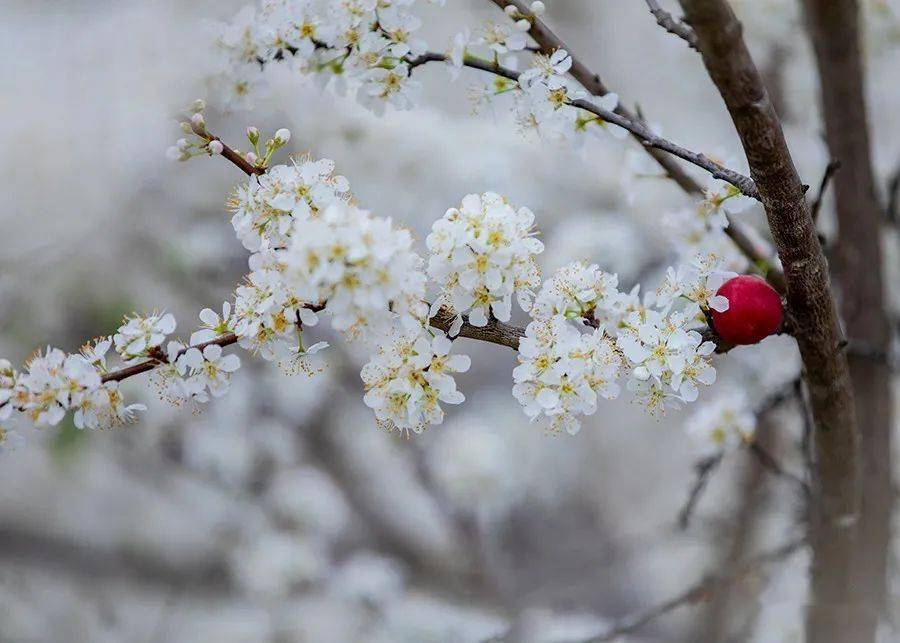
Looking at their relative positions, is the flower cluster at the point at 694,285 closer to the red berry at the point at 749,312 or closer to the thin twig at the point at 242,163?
the red berry at the point at 749,312

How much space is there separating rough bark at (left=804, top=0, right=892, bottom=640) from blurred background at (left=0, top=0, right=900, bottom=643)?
9 centimetres

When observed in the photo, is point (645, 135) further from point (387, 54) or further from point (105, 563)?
point (105, 563)

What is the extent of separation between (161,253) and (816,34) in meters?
1.06

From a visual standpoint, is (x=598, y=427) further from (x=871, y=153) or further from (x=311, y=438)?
(x=871, y=153)

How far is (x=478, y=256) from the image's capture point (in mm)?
450

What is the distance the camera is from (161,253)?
147 centimetres

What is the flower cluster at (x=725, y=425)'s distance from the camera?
2.66 ft

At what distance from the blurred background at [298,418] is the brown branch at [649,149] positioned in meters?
0.36

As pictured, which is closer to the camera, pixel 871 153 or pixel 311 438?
pixel 871 153

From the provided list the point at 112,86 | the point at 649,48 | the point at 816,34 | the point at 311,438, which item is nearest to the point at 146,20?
the point at 112,86

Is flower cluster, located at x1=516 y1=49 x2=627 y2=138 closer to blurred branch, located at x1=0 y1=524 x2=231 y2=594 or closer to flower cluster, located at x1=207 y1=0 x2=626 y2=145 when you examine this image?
flower cluster, located at x1=207 y1=0 x2=626 y2=145

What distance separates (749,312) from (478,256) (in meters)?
0.15

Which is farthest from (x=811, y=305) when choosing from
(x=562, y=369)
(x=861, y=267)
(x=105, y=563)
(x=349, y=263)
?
(x=105, y=563)

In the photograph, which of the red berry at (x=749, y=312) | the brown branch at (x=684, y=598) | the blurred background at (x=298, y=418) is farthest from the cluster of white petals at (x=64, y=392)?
the blurred background at (x=298, y=418)
